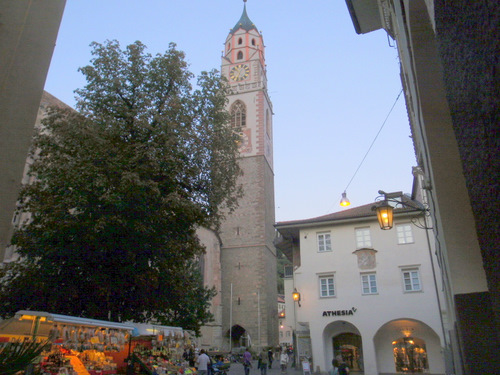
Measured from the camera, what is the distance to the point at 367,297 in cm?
2112

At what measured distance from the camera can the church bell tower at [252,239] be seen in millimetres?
39750

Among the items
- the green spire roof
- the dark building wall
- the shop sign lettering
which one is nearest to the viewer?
the dark building wall

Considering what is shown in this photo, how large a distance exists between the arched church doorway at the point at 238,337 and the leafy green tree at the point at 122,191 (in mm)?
25438

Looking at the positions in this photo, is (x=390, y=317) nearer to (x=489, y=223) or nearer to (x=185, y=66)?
(x=185, y=66)

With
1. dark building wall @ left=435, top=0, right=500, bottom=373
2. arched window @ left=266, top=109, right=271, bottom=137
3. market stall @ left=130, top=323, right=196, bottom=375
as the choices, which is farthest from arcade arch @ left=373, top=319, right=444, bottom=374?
arched window @ left=266, top=109, right=271, bottom=137

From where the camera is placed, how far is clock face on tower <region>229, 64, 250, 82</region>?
51.6 meters

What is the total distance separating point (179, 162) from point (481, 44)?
13.4 meters

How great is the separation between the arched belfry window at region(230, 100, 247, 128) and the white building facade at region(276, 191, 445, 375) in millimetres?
26466

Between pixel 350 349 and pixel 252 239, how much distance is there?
2102cm

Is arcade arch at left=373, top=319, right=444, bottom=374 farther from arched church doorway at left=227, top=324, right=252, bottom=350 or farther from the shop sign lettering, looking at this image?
arched church doorway at left=227, top=324, right=252, bottom=350

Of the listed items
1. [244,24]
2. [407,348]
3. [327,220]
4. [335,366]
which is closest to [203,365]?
[335,366]

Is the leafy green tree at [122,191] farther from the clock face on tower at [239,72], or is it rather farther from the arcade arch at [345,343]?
the clock face on tower at [239,72]

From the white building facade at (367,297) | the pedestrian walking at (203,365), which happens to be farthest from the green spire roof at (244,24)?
the pedestrian walking at (203,365)

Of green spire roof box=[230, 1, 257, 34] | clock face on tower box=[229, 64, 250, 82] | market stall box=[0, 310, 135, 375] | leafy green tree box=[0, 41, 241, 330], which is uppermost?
green spire roof box=[230, 1, 257, 34]
